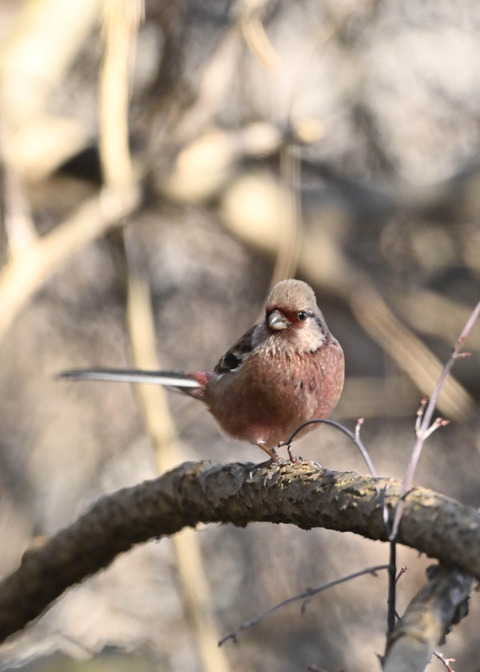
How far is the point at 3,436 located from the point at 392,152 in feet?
14.2

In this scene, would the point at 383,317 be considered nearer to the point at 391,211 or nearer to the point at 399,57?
the point at 391,211

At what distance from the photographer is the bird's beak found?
10.1 ft

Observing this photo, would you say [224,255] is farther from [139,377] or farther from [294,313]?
[294,313]

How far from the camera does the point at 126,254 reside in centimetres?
561

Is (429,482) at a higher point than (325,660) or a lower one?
higher

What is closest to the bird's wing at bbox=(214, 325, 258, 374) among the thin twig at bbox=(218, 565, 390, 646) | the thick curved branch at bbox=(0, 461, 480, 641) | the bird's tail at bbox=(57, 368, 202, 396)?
the bird's tail at bbox=(57, 368, 202, 396)

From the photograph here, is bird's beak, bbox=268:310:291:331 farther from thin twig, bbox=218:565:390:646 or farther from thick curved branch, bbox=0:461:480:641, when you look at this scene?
thin twig, bbox=218:565:390:646

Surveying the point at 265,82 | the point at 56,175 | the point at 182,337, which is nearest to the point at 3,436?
the point at 182,337

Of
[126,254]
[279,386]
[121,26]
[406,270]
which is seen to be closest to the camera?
[279,386]

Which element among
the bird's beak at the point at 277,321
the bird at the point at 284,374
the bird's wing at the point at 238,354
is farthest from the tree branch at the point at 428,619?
the bird's wing at the point at 238,354

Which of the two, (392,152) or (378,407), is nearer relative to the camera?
(378,407)

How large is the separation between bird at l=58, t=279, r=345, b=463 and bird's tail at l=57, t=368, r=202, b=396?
42cm

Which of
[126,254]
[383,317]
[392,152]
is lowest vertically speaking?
[383,317]

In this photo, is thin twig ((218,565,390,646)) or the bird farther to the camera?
the bird
